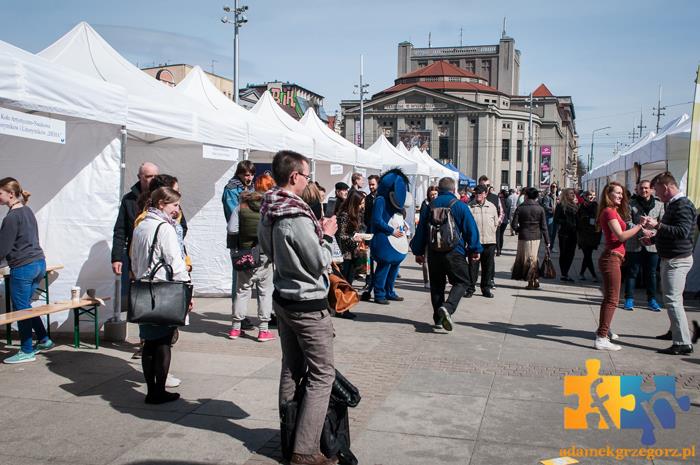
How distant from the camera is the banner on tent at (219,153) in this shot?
30.2ft

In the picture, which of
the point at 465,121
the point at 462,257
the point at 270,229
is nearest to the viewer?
the point at 270,229

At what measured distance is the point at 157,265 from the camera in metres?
5.03

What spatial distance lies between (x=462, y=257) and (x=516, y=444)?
3.92m

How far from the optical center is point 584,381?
5.46 metres

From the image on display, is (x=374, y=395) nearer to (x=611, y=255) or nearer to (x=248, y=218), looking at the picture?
(x=248, y=218)

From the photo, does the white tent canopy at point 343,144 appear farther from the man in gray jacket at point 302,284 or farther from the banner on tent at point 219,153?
the man in gray jacket at point 302,284

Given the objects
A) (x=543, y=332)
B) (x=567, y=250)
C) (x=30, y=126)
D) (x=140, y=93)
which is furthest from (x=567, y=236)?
(x=30, y=126)

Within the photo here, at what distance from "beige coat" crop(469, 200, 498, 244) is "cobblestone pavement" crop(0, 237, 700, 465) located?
2.57m

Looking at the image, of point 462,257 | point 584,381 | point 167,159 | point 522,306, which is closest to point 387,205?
point 462,257

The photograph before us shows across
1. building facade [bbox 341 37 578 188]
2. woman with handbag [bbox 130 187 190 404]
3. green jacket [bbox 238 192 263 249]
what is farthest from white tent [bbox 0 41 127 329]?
building facade [bbox 341 37 578 188]

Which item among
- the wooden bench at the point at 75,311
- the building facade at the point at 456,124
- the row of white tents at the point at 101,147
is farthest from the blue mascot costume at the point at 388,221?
the building facade at the point at 456,124

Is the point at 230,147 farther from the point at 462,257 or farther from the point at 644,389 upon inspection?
the point at 644,389

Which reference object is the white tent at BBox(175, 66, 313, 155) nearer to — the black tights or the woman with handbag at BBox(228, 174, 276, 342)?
the woman with handbag at BBox(228, 174, 276, 342)

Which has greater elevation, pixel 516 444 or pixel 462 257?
pixel 462 257
